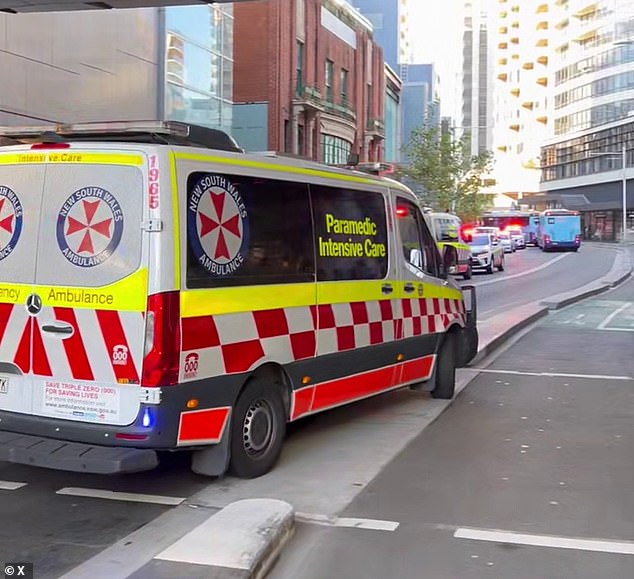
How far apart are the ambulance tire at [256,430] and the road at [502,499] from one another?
0.81 m

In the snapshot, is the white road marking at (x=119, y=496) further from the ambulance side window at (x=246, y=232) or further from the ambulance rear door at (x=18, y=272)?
the ambulance side window at (x=246, y=232)

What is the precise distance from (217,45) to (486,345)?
15831mm

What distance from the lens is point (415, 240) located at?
8.73m

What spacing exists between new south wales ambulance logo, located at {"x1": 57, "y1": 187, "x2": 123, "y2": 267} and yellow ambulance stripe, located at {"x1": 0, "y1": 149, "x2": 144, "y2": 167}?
19 cm

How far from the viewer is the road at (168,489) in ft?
16.5

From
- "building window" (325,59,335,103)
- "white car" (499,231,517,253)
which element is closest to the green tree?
"white car" (499,231,517,253)

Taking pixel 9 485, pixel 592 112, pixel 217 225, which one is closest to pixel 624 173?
pixel 592 112

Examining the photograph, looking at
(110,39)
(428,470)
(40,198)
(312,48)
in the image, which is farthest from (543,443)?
(312,48)

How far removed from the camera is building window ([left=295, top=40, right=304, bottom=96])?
3781 cm

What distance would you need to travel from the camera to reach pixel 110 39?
18.7 m

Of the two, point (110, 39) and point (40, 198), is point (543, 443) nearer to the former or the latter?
point (40, 198)

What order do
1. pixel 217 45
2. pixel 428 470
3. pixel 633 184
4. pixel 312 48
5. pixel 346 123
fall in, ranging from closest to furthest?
pixel 428 470
pixel 217 45
pixel 312 48
pixel 346 123
pixel 633 184

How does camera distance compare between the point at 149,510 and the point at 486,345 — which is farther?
the point at 486,345

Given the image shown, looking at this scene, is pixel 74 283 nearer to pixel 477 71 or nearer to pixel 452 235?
pixel 452 235
